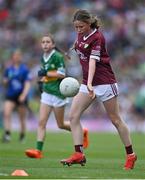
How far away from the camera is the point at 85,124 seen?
29.7 meters

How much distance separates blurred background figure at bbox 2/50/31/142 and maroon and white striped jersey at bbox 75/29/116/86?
870 cm

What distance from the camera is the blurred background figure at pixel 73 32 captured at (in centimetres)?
3083

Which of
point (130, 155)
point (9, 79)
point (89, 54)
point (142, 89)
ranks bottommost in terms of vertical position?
point (130, 155)

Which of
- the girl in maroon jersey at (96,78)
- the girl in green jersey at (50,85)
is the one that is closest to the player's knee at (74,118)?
the girl in maroon jersey at (96,78)

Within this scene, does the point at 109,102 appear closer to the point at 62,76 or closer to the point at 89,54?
the point at 89,54

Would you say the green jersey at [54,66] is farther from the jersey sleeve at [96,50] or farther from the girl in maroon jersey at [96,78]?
the jersey sleeve at [96,50]

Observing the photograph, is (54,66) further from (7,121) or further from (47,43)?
(7,121)

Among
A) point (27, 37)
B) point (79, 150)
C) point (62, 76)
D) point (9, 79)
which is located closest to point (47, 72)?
point (62, 76)

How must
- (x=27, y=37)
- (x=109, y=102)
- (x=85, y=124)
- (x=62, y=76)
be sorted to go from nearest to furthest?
(x=109, y=102)
(x=62, y=76)
(x=85, y=124)
(x=27, y=37)

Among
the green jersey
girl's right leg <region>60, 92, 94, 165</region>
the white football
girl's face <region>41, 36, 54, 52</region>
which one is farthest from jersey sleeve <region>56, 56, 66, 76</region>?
girl's right leg <region>60, 92, 94, 165</region>

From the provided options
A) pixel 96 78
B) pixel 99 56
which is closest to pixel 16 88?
pixel 96 78

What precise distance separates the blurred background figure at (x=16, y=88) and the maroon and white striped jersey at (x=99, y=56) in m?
8.70

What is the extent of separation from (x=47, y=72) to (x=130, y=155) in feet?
11.3

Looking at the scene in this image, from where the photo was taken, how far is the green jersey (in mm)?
14539
